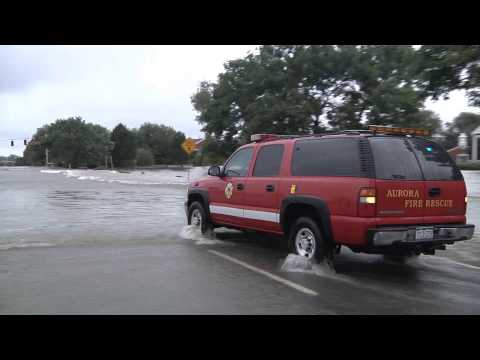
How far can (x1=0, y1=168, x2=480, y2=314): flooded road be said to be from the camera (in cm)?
557

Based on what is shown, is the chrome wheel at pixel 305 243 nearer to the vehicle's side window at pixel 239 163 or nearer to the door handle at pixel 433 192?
the door handle at pixel 433 192

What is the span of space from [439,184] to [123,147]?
333ft

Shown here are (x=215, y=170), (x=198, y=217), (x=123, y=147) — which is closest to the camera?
(x=215, y=170)

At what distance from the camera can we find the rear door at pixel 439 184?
6.85m

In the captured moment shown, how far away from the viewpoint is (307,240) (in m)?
7.43

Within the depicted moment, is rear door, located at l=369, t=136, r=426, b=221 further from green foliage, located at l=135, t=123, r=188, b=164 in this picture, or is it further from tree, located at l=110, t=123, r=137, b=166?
green foliage, located at l=135, t=123, r=188, b=164

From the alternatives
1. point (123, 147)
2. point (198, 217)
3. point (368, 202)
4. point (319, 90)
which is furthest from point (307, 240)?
point (123, 147)

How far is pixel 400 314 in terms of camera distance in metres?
5.33

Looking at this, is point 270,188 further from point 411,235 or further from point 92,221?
point 92,221

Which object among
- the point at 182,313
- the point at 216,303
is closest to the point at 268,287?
the point at 216,303

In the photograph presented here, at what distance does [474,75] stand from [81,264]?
8.09 meters
